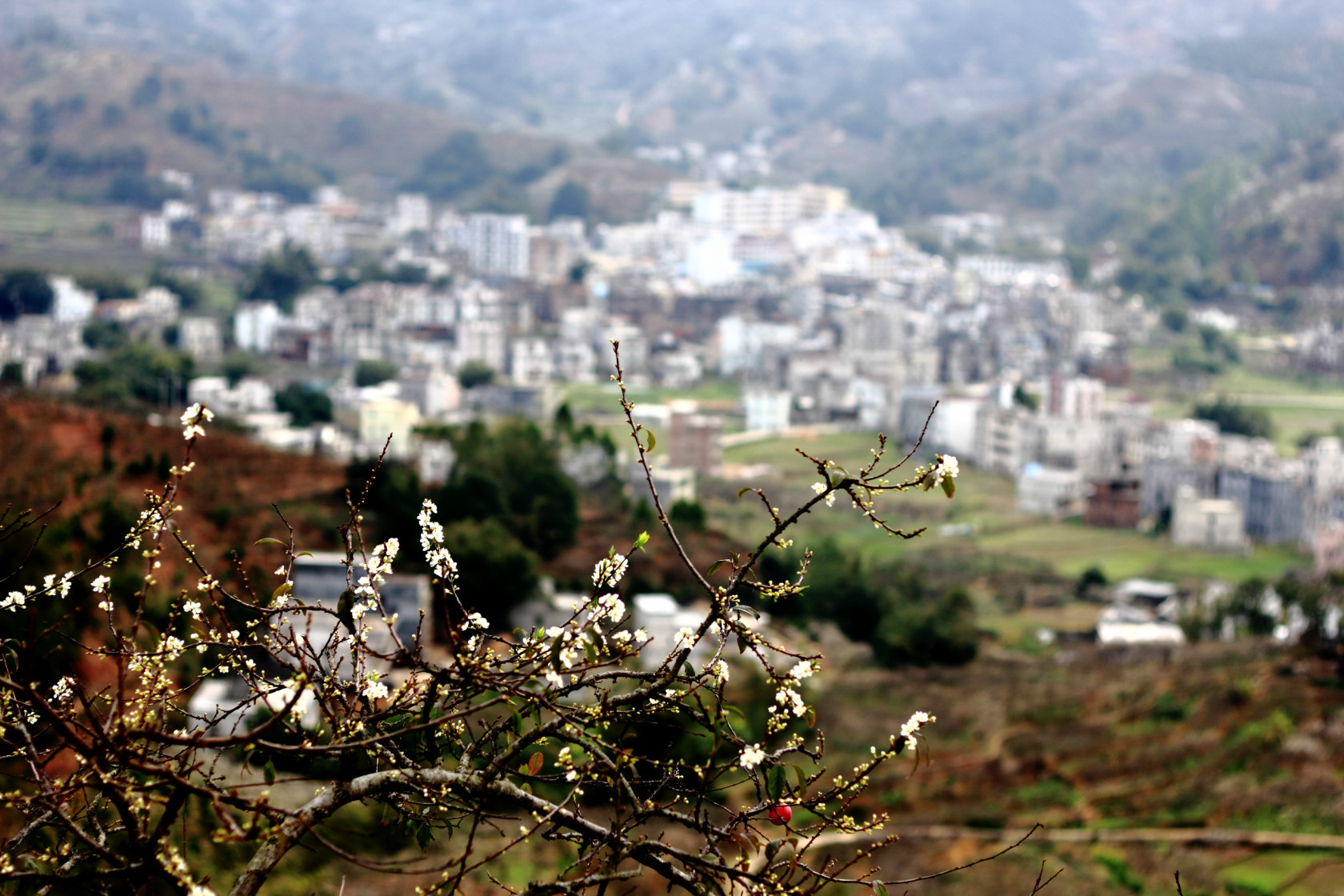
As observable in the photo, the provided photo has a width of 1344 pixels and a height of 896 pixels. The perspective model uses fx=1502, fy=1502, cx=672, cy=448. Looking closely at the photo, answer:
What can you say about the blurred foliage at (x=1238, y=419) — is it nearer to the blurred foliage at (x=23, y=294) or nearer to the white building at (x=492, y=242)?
the white building at (x=492, y=242)

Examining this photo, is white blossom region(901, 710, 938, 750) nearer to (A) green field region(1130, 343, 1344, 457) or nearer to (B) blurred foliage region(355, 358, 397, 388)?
(B) blurred foliage region(355, 358, 397, 388)

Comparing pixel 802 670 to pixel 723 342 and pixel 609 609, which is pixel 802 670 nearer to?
pixel 609 609

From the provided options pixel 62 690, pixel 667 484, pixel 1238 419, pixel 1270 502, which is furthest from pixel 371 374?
pixel 62 690

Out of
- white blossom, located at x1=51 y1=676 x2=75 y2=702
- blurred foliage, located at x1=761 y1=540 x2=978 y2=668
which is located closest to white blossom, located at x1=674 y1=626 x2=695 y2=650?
white blossom, located at x1=51 y1=676 x2=75 y2=702

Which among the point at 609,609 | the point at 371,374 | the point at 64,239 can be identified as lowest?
the point at 371,374

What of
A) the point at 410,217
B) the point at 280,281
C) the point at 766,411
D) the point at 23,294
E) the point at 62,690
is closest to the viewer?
the point at 62,690

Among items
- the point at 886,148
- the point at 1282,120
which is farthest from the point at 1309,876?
the point at 886,148

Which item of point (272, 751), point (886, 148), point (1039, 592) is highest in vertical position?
point (886, 148)

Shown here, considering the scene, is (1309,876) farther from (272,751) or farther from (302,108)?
(302,108)
